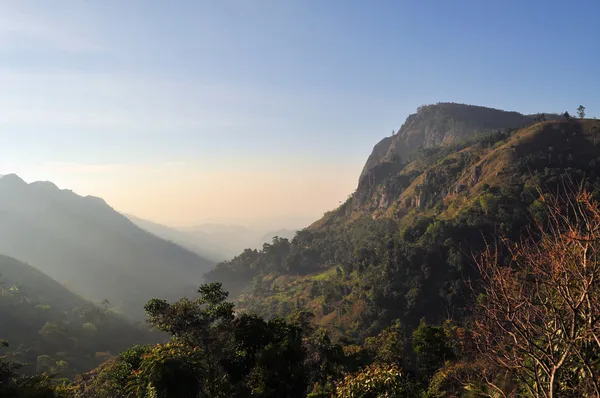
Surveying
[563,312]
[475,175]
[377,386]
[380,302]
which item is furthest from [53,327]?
[475,175]

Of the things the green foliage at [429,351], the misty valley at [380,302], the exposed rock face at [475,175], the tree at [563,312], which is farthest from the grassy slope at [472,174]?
the tree at [563,312]

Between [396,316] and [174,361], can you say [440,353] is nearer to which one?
[174,361]

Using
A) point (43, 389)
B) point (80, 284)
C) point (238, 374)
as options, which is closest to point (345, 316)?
point (238, 374)

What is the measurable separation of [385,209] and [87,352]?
11571 cm

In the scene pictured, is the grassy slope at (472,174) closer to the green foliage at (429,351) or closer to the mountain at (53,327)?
the mountain at (53,327)

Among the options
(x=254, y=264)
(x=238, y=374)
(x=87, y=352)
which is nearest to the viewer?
(x=238, y=374)

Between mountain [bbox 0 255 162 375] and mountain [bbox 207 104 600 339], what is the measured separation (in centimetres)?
3904

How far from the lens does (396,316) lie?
249 feet

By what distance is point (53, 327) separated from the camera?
7944cm

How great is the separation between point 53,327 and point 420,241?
88425 millimetres

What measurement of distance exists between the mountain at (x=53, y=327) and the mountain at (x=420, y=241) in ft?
128

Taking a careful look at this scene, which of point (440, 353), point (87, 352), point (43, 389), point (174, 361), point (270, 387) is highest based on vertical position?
point (174, 361)

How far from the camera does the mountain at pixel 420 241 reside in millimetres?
77312

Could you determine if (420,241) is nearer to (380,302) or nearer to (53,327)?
(380,302)
